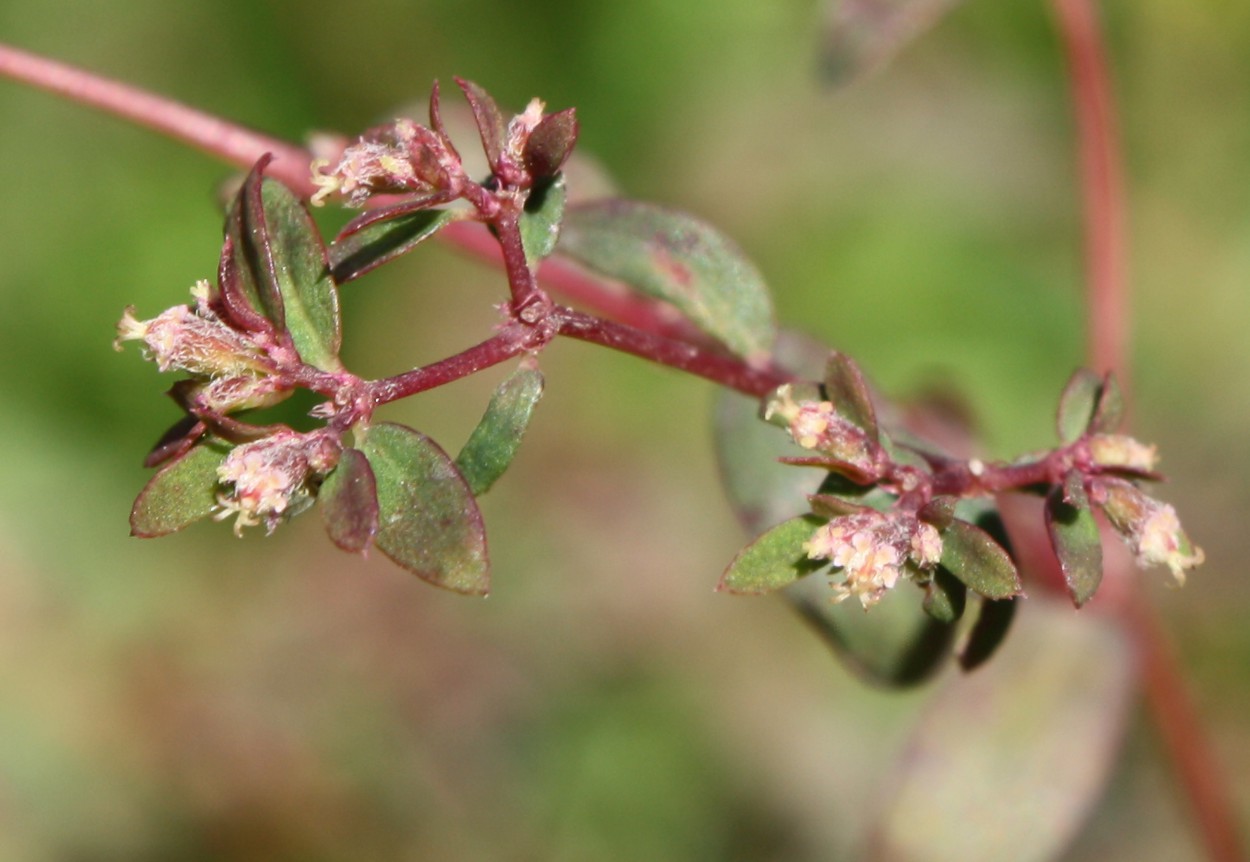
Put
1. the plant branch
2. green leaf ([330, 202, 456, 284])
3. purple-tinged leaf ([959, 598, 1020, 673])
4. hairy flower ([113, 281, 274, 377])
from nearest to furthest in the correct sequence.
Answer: hairy flower ([113, 281, 274, 377])
green leaf ([330, 202, 456, 284])
purple-tinged leaf ([959, 598, 1020, 673])
the plant branch

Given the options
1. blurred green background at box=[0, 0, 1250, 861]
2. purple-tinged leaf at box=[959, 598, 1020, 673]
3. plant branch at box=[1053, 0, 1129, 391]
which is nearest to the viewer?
purple-tinged leaf at box=[959, 598, 1020, 673]

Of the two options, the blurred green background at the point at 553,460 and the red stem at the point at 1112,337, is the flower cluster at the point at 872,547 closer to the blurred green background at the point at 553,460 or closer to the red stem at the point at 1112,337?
the red stem at the point at 1112,337

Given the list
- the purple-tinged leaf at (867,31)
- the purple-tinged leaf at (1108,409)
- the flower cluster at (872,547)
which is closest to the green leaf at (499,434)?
the flower cluster at (872,547)

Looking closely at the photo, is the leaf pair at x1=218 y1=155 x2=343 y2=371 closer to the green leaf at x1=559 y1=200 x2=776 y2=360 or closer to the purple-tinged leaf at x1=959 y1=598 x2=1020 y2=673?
the green leaf at x1=559 y1=200 x2=776 y2=360

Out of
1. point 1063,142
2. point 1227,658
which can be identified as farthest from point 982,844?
point 1063,142

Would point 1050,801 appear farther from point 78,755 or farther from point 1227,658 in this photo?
point 78,755

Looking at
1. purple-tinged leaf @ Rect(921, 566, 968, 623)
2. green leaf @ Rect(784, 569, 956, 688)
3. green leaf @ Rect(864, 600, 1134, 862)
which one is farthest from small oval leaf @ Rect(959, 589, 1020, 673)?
green leaf @ Rect(864, 600, 1134, 862)

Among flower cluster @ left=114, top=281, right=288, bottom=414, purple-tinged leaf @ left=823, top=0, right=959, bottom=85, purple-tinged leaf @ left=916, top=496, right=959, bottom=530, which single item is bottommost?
flower cluster @ left=114, top=281, right=288, bottom=414
